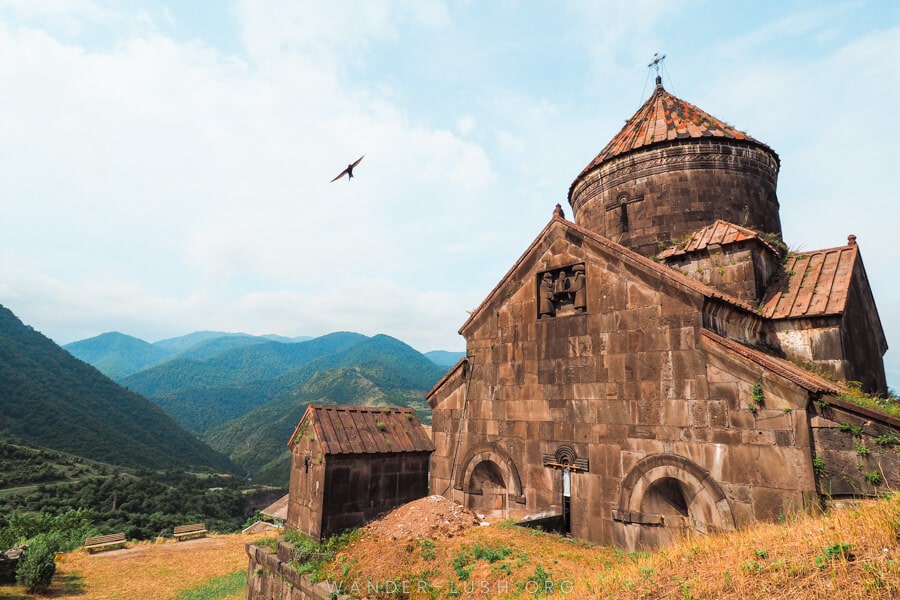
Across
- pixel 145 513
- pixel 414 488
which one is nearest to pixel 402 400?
pixel 145 513

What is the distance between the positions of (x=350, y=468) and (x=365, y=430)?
113 cm

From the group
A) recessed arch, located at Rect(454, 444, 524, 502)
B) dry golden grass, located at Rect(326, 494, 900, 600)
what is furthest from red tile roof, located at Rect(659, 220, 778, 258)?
recessed arch, located at Rect(454, 444, 524, 502)

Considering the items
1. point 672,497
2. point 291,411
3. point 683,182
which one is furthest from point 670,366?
point 291,411

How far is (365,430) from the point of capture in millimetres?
11906

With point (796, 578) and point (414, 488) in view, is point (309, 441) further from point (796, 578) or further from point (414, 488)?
point (796, 578)

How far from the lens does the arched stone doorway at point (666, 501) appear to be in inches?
312

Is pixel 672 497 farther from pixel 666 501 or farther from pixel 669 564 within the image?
pixel 669 564

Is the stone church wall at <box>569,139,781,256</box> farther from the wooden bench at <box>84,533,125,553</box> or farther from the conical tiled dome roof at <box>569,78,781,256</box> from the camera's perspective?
the wooden bench at <box>84,533,125,553</box>

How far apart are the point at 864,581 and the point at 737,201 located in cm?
1160

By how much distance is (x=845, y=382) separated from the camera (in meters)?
9.59

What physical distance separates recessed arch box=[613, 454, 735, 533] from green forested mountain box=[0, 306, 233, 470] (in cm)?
5986

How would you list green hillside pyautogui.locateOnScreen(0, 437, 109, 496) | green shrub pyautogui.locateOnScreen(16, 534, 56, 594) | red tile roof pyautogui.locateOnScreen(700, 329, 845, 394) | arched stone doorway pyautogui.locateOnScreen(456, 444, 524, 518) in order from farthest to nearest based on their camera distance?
green hillside pyautogui.locateOnScreen(0, 437, 109, 496), green shrub pyautogui.locateOnScreen(16, 534, 56, 594), arched stone doorway pyautogui.locateOnScreen(456, 444, 524, 518), red tile roof pyautogui.locateOnScreen(700, 329, 845, 394)

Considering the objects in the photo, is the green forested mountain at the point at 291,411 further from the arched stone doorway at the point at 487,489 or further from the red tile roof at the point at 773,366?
the red tile roof at the point at 773,366

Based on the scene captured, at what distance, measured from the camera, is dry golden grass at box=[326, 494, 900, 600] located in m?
4.34
